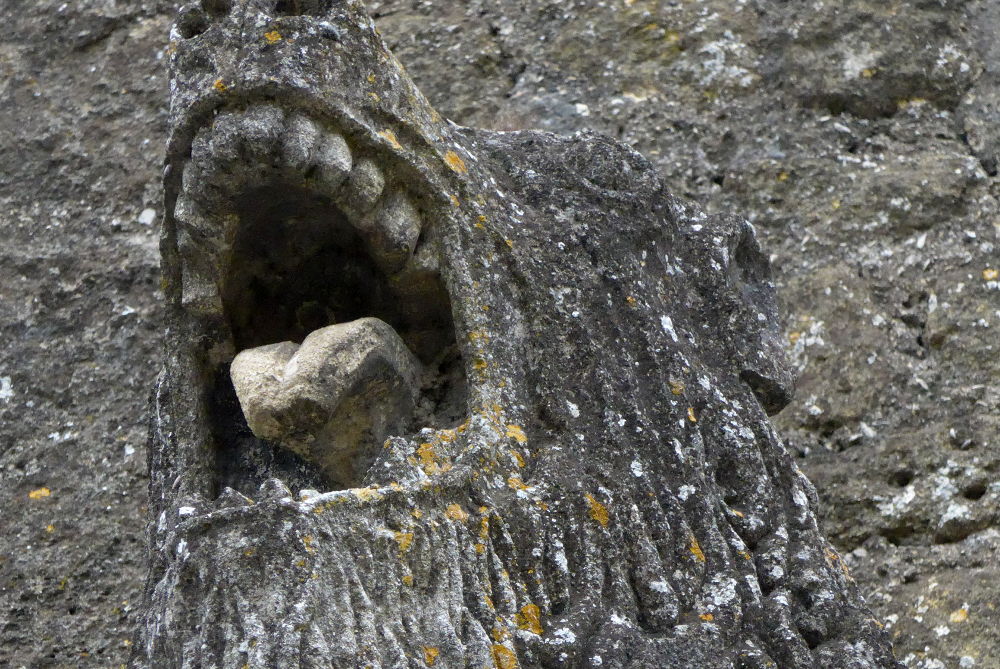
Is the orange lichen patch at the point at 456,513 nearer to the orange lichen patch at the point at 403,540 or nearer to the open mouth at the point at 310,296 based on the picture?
the orange lichen patch at the point at 403,540

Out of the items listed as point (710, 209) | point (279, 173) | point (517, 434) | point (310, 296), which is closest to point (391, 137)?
point (279, 173)

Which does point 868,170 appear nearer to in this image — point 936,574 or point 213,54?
point 936,574

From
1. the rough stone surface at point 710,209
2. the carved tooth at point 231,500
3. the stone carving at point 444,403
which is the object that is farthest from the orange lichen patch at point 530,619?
the rough stone surface at point 710,209

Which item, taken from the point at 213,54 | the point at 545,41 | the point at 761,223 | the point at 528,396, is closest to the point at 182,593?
the point at 528,396

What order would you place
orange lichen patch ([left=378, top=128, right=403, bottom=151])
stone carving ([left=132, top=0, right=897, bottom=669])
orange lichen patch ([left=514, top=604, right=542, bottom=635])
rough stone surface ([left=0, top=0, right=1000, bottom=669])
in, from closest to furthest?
stone carving ([left=132, top=0, right=897, bottom=669]), orange lichen patch ([left=514, top=604, right=542, bottom=635]), orange lichen patch ([left=378, top=128, right=403, bottom=151]), rough stone surface ([left=0, top=0, right=1000, bottom=669])

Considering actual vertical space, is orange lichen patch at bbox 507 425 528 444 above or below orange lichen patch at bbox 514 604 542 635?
above

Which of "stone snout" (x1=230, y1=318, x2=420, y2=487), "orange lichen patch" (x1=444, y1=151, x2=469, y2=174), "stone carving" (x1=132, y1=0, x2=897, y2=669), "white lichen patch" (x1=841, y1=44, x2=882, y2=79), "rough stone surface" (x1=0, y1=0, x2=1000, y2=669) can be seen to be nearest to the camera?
"stone carving" (x1=132, y1=0, x2=897, y2=669)

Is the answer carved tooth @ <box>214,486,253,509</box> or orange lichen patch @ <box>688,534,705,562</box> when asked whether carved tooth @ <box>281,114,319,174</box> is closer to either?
carved tooth @ <box>214,486,253,509</box>

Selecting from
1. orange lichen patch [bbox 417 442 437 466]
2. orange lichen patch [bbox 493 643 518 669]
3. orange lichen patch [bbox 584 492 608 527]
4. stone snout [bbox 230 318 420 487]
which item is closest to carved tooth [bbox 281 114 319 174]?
stone snout [bbox 230 318 420 487]

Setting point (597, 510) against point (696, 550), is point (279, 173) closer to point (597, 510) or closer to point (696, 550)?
point (597, 510)
